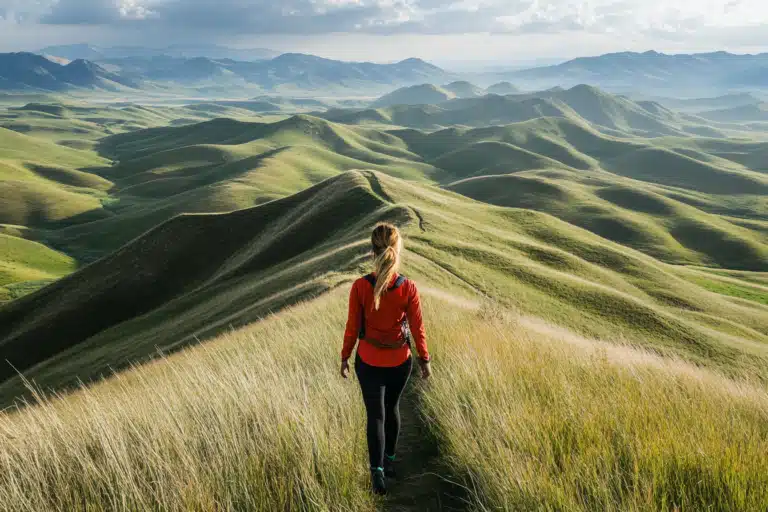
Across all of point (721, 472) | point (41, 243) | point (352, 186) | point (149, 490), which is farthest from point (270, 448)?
point (41, 243)

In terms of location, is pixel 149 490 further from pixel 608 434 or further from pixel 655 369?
pixel 655 369

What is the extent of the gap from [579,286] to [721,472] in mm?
40298

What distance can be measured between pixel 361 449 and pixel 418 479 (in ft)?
2.77

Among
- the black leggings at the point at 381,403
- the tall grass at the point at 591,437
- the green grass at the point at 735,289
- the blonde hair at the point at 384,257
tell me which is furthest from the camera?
the green grass at the point at 735,289

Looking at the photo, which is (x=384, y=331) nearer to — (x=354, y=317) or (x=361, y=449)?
(x=354, y=317)

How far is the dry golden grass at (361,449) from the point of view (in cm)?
434

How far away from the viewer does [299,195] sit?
252 ft

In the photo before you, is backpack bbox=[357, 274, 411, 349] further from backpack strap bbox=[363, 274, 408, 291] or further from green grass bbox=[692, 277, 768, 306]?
green grass bbox=[692, 277, 768, 306]

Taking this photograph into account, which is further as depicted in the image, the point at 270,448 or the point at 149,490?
the point at 270,448

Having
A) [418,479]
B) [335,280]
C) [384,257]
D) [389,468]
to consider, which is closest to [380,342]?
[384,257]

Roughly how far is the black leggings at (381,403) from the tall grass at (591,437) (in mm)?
680

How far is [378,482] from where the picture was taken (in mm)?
5551

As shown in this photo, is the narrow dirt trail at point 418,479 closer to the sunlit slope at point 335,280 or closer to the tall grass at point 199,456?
the tall grass at point 199,456

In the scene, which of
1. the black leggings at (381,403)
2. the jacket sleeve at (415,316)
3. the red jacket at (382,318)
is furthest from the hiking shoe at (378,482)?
the jacket sleeve at (415,316)
